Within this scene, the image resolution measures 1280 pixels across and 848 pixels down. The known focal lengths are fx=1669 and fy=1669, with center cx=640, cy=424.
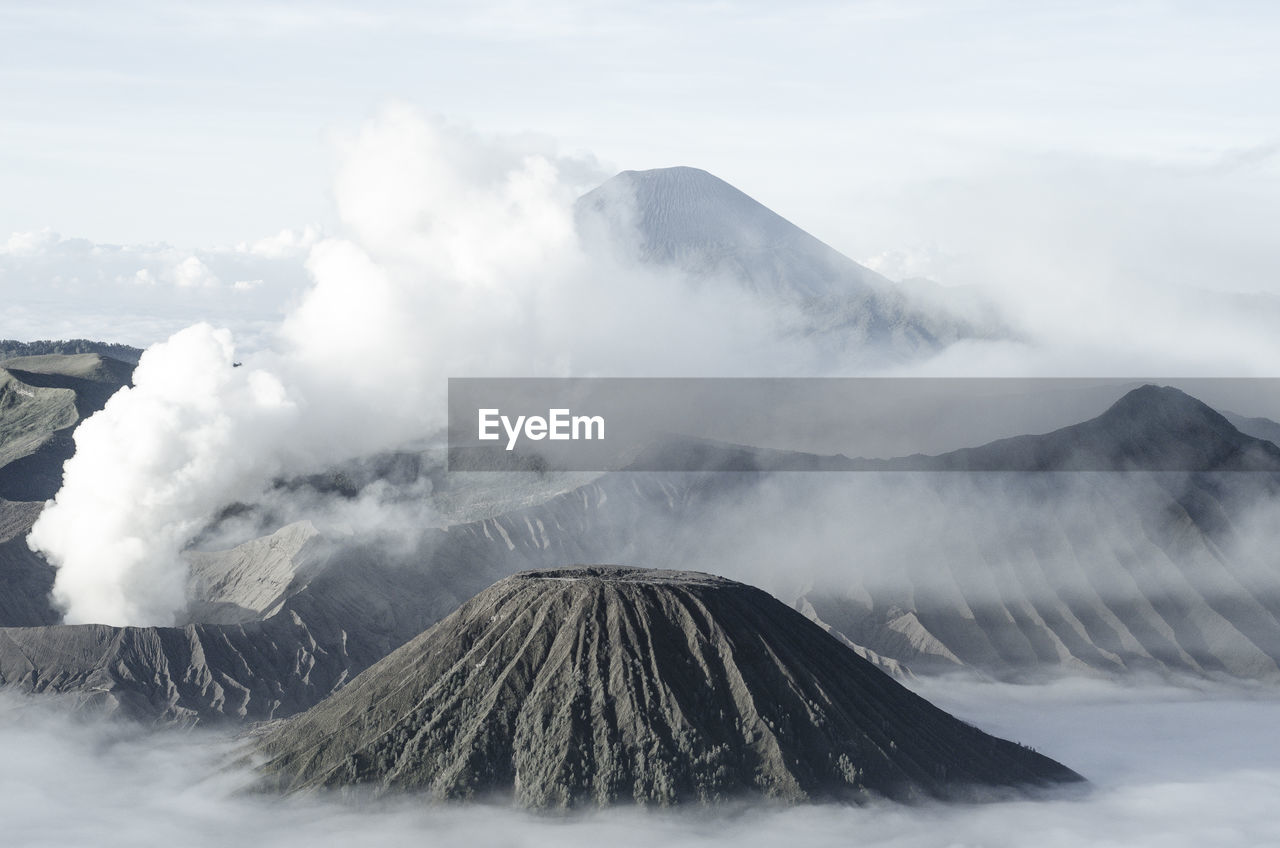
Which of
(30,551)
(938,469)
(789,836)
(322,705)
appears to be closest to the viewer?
(789,836)

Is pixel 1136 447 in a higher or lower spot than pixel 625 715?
higher

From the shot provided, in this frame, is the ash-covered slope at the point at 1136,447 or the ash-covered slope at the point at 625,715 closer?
the ash-covered slope at the point at 625,715

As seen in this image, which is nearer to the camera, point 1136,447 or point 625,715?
point 625,715

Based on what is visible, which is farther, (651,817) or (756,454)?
(756,454)

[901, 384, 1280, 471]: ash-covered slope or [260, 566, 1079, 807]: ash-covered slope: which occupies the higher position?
[901, 384, 1280, 471]: ash-covered slope

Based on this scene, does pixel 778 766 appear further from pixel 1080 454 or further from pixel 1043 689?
pixel 1080 454

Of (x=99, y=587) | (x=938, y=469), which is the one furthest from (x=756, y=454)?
(x=99, y=587)

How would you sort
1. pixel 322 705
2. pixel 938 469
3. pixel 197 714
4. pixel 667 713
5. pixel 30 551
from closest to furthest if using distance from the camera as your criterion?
1. pixel 667 713
2. pixel 322 705
3. pixel 197 714
4. pixel 30 551
5. pixel 938 469

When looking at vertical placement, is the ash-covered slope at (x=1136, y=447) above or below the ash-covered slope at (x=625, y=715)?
above
